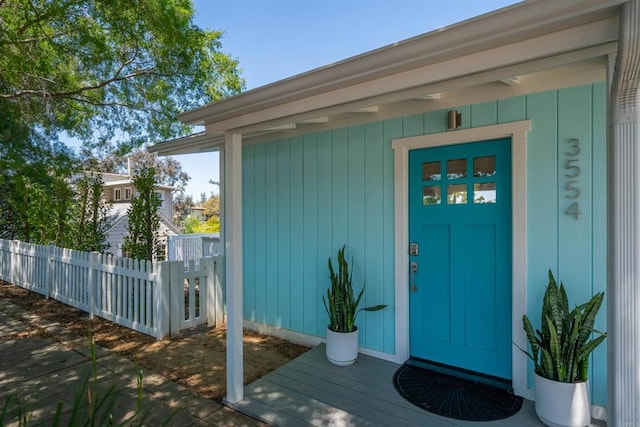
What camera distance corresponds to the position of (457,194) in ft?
9.78

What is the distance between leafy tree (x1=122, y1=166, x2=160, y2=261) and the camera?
16.6ft

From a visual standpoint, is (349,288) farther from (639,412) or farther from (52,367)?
(52,367)

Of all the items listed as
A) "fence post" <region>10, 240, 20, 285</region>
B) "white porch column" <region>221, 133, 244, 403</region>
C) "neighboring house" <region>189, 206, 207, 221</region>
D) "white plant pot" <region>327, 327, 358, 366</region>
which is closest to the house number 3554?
"white plant pot" <region>327, 327, 358, 366</region>

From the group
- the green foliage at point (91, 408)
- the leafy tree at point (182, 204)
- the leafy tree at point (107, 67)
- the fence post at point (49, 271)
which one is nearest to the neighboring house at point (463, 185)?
the green foliage at point (91, 408)

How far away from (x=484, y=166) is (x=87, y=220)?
6359 mm

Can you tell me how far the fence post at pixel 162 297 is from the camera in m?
3.96

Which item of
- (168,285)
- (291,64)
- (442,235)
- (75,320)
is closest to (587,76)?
(442,235)

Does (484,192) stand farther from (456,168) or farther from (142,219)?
(142,219)

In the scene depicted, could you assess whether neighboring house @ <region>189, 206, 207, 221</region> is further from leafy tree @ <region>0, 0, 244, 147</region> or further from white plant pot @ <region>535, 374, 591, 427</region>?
white plant pot @ <region>535, 374, 591, 427</region>

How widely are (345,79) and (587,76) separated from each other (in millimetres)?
1775

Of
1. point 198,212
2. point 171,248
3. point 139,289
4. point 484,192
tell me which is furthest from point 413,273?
point 198,212

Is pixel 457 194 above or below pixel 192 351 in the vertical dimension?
above

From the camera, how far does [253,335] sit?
421 cm

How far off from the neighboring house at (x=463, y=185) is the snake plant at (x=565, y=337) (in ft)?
0.88
